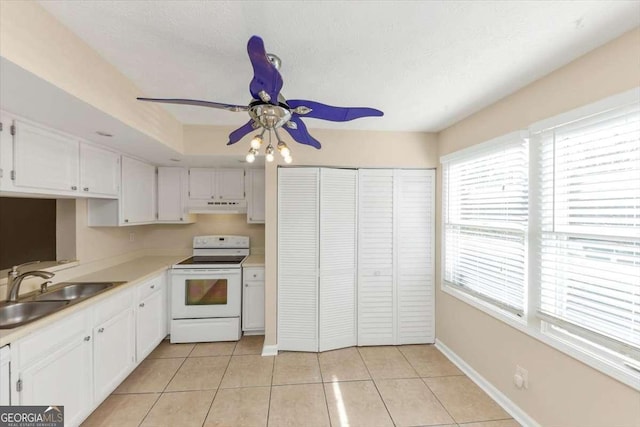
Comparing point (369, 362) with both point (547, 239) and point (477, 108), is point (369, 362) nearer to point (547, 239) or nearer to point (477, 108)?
point (547, 239)

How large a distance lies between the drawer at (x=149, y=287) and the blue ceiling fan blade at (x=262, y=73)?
2.34m

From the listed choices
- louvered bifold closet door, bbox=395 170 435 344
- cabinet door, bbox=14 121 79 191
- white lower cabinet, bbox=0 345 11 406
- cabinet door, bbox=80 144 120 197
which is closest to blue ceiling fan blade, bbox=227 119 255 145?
cabinet door, bbox=14 121 79 191

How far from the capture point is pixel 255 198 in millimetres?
3641

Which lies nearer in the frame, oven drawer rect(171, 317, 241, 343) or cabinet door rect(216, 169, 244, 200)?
oven drawer rect(171, 317, 241, 343)

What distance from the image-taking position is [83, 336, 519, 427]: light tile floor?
6.59 feet

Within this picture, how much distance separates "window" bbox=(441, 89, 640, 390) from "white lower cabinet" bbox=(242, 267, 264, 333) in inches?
92.2

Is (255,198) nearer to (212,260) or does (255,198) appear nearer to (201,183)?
(201,183)

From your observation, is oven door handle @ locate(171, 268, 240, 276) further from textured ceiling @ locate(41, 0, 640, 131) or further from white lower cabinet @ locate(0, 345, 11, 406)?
textured ceiling @ locate(41, 0, 640, 131)

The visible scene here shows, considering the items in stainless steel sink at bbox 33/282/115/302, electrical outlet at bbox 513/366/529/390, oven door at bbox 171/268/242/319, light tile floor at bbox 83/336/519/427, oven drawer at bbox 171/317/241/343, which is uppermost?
stainless steel sink at bbox 33/282/115/302

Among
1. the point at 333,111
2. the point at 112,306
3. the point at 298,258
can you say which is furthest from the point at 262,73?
the point at 112,306

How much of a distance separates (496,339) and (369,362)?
1.21 m

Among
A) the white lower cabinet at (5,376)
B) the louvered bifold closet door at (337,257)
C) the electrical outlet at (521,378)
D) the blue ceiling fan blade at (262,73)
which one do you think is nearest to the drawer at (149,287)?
the white lower cabinet at (5,376)

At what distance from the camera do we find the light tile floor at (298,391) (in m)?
2.01

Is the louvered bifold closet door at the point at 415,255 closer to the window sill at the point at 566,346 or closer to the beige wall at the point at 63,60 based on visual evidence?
the window sill at the point at 566,346
